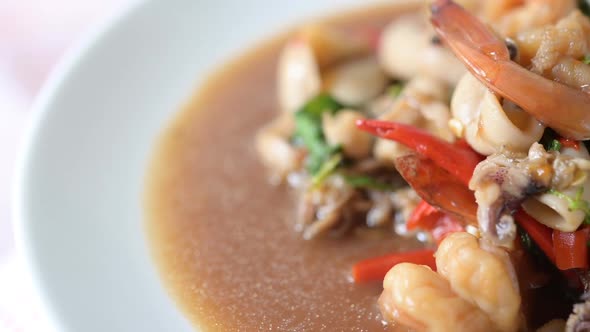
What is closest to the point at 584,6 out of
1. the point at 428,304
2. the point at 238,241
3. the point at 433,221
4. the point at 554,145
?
the point at 554,145

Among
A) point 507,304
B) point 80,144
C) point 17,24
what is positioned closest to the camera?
point 507,304

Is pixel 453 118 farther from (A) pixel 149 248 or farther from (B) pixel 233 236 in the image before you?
(A) pixel 149 248

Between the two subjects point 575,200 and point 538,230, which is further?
point 538,230

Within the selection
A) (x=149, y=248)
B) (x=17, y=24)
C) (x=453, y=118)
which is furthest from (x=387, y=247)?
(x=17, y=24)

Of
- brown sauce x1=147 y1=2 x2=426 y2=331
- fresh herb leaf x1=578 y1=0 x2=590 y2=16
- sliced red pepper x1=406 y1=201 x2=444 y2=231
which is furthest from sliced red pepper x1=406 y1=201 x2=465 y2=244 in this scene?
fresh herb leaf x1=578 y1=0 x2=590 y2=16

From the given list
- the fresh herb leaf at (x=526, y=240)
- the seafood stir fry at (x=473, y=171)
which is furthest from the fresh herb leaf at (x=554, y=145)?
the fresh herb leaf at (x=526, y=240)

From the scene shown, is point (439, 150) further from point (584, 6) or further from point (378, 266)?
point (584, 6)
